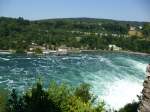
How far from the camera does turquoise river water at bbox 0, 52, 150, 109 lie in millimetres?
23359

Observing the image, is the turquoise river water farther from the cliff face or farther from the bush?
the cliff face

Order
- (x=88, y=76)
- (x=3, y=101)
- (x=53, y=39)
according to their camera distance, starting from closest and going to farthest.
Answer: (x=3, y=101), (x=88, y=76), (x=53, y=39)

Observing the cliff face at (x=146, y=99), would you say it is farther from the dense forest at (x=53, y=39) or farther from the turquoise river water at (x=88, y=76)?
the dense forest at (x=53, y=39)

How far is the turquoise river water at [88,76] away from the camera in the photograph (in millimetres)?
23359

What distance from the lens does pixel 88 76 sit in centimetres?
2991

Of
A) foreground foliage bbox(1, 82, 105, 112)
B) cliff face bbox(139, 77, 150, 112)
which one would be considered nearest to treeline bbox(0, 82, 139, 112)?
foreground foliage bbox(1, 82, 105, 112)

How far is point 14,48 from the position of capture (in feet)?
159

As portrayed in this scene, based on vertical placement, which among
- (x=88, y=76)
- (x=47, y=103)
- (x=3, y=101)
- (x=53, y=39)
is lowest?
(x=53, y=39)

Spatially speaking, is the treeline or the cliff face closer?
the cliff face

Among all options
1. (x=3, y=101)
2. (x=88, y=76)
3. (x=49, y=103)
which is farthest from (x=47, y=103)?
(x=88, y=76)

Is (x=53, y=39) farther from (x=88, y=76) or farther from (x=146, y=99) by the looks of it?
(x=146, y=99)

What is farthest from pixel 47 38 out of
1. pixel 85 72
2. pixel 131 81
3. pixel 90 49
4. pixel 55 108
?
pixel 55 108

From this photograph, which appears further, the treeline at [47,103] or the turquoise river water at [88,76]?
the turquoise river water at [88,76]

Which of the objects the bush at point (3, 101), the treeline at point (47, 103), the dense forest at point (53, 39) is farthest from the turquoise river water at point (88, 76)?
the dense forest at point (53, 39)
